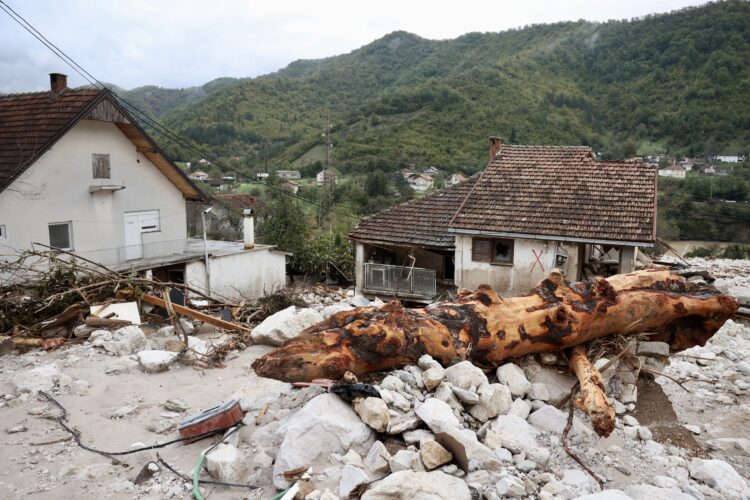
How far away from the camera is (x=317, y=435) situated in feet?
15.4

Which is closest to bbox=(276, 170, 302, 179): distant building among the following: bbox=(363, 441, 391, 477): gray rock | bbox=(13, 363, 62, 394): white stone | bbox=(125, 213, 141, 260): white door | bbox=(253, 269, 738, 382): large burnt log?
bbox=(125, 213, 141, 260): white door

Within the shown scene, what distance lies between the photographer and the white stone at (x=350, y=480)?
409 cm

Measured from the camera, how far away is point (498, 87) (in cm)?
5956

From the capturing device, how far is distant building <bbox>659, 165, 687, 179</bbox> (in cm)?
4828

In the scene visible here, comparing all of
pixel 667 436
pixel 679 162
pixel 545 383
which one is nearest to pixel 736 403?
pixel 667 436

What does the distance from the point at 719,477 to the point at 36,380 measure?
803 centimetres

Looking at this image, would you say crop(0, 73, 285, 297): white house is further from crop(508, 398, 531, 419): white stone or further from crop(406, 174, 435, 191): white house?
crop(406, 174, 435, 191): white house

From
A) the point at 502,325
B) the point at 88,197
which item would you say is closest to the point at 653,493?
the point at 502,325

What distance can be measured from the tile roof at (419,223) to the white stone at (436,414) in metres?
12.9

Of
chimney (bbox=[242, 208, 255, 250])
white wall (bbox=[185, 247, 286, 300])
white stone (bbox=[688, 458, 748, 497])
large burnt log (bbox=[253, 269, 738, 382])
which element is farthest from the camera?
chimney (bbox=[242, 208, 255, 250])

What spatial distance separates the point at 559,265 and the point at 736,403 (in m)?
8.32

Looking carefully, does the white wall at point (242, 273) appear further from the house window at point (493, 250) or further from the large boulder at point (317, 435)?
the large boulder at point (317, 435)

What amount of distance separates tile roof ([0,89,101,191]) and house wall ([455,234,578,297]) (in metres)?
12.7

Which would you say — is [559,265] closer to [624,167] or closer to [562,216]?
[562,216]
